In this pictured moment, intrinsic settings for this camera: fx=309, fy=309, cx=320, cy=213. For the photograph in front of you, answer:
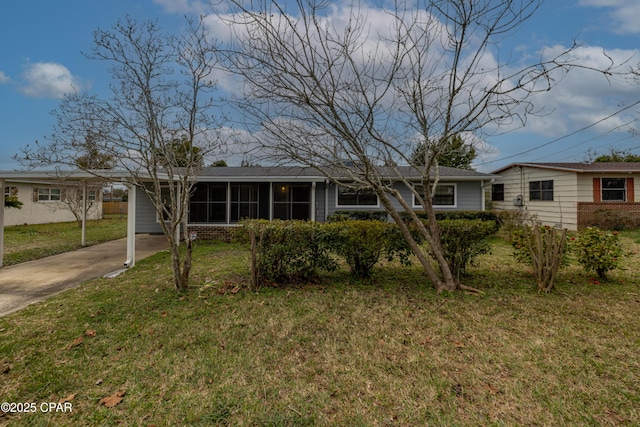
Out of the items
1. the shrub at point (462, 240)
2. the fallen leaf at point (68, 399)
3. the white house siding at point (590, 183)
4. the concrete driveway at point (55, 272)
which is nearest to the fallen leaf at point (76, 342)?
the fallen leaf at point (68, 399)

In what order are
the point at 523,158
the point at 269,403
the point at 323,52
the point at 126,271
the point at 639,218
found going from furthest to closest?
the point at 523,158
the point at 639,218
the point at 126,271
the point at 323,52
the point at 269,403

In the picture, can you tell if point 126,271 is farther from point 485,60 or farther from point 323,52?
point 485,60

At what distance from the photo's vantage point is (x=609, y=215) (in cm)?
1246

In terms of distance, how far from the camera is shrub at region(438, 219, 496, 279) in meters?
5.18

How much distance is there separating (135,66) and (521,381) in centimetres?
660

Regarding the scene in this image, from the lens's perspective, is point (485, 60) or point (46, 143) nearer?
point (485, 60)

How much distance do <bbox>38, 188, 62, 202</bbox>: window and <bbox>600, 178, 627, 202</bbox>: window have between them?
2920cm

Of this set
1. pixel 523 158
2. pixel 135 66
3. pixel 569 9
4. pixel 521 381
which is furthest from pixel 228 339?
pixel 523 158

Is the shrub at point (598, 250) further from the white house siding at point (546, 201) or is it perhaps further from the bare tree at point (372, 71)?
the white house siding at point (546, 201)

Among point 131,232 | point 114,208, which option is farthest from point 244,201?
point 114,208

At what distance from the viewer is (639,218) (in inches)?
495

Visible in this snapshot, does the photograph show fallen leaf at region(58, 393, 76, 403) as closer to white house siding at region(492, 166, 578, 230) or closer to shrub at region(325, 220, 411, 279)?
shrub at region(325, 220, 411, 279)

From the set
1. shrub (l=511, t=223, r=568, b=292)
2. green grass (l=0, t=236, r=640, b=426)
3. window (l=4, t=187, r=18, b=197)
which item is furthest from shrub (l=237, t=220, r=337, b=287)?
window (l=4, t=187, r=18, b=197)

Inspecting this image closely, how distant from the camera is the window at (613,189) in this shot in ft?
44.5
